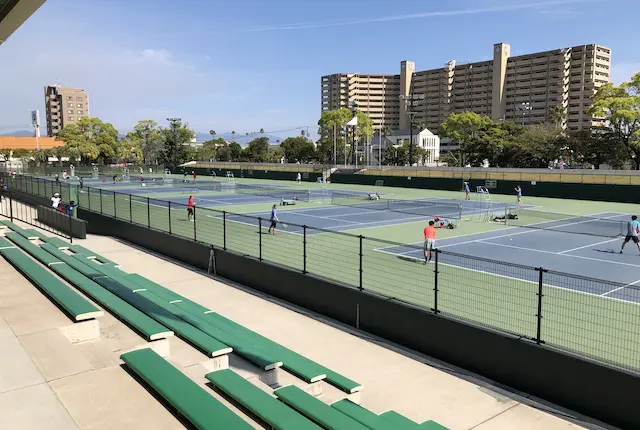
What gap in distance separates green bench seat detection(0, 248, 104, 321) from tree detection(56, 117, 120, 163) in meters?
105

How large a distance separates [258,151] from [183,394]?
5471 inches

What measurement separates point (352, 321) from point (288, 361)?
4.33 meters

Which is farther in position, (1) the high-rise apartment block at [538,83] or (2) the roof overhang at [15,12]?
(1) the high-rise apartment block at [538,83]

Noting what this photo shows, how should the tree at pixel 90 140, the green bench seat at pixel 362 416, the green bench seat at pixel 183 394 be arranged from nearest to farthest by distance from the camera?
the green bench seat at pixel 183 394 → the green bench seat at pixel 362 416 → the tree at pixel 90 140

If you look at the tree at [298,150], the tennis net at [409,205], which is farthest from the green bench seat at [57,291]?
the tree at [298,150]

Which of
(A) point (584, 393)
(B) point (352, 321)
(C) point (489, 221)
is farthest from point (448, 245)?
(A) point (584, 393)

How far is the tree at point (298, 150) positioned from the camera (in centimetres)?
14612

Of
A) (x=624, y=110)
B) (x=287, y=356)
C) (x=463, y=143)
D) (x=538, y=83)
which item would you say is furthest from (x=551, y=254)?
(x=538, y=83)

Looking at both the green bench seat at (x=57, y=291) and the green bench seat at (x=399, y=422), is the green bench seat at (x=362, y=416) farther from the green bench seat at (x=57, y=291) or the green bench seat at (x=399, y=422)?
the green bench seat at (x=57, y=291)

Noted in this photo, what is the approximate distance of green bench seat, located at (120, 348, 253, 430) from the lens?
14.5 feet

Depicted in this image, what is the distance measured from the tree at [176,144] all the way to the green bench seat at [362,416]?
4515 inches

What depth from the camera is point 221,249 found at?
16.3 metres

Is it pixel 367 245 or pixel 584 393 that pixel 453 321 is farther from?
pixel 367 245

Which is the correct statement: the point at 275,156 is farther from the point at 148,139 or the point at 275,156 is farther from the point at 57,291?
the point at 57,291
